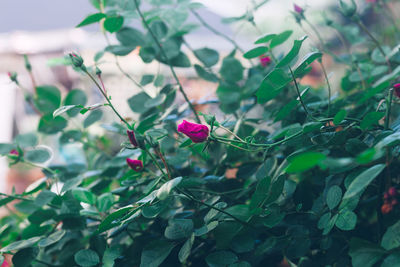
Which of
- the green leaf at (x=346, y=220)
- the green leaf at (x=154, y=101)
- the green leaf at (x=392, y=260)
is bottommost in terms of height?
the green leaf at (x=346, y=220)

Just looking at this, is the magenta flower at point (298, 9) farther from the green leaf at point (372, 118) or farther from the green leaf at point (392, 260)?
the green leaf at point (392, 260)

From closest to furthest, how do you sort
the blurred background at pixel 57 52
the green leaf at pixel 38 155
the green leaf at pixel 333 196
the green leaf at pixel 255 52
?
the green leaf at pixel 333 196 < the green leaf at pixel 255 52 < the green leaf at pixel 38 155 < the blurred background at pixel 57 52

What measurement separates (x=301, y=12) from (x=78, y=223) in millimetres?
509

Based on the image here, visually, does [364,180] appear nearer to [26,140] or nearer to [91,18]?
[91,18]

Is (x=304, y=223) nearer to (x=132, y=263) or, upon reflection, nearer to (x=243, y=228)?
(x=243, y=228)

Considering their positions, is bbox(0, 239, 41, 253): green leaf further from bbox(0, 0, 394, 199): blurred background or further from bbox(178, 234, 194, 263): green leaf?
bbox(0, 0, 394, 199): blurred background

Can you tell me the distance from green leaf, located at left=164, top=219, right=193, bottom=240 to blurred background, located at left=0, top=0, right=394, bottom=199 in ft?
2.05

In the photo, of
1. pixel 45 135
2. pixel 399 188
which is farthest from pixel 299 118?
pixel 45 135

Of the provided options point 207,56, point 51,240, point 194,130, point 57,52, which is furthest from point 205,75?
point 57,52

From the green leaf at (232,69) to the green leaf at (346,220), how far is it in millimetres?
285

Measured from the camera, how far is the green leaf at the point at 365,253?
0.31 meters

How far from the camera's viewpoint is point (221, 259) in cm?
37

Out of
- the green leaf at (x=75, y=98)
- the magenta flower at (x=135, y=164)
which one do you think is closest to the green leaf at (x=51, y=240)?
the magenta flower at (x=135, y=164)

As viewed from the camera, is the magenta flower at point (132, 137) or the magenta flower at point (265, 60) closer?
the magenta flower at point (132, 137)
